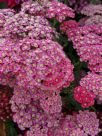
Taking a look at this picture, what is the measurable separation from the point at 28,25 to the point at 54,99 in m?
0.32

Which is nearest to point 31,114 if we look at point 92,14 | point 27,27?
point 27,27

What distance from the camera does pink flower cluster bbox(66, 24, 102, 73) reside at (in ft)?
5.46

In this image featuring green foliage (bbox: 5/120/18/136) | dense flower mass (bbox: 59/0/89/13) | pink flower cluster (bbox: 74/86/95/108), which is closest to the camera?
pink flower cluster (bbox: 74/86/95/108)

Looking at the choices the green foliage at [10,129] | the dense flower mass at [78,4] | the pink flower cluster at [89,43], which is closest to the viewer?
the pink flower cluster at [89,43]

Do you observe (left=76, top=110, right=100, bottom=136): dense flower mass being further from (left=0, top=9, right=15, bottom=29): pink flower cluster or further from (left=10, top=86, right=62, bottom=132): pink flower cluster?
(left=0, top=9, right=15, bottom=29): pink flower cluster

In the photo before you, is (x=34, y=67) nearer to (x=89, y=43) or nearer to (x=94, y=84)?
(x=94, y=84)

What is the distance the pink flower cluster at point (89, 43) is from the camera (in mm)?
1665

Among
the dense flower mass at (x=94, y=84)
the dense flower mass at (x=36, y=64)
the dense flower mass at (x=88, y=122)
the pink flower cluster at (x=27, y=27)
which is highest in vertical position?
the pink flower cluster at (x=27, y=27)

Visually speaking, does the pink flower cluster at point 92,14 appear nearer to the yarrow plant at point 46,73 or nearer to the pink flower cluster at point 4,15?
the yarrow plant at point 46,73

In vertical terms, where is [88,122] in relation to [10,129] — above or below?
above

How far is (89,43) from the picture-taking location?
5.72 feet

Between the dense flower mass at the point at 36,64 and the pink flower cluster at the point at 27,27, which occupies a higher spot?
the pink flower cluster at the point at 27,27

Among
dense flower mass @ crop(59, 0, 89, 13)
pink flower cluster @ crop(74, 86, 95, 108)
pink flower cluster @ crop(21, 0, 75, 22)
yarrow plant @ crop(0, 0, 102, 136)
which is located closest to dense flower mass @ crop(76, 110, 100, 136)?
yarrow plant @ crop(0, 0, 102, 136)

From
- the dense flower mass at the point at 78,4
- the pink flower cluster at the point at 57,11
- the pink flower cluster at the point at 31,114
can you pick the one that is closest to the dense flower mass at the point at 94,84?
the pink flower cluster at the point at 31,114
